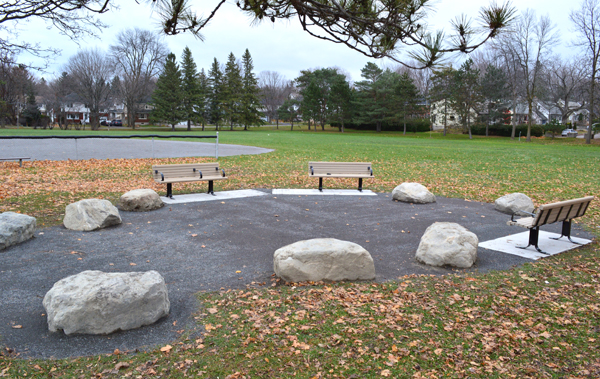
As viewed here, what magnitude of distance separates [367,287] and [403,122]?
60.4m

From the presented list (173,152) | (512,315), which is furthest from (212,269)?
(173,152)

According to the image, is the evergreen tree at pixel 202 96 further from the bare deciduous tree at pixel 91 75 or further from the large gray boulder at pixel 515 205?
the large gray boulder at pixel 515 205

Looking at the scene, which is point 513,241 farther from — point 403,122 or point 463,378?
point 403,122

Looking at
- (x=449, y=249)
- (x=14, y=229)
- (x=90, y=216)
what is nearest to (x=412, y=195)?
(x=449, y=249)

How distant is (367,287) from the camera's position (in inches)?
193

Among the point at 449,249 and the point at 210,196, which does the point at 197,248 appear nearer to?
the point at 449,249

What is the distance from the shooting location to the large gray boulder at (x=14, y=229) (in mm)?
5902

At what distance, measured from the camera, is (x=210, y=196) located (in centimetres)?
1008

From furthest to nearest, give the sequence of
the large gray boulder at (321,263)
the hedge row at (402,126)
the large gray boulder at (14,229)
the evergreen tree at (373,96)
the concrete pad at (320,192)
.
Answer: the hedge row at (402,126)
the evergreen tree at (373,96)
the concrete pad at (320,192)
the large gray boulder at (14,229)
the large gray boulder at (321,263)

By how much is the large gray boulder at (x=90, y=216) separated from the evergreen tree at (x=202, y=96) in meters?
58.6

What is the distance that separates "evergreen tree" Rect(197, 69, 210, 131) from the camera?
64.1 m

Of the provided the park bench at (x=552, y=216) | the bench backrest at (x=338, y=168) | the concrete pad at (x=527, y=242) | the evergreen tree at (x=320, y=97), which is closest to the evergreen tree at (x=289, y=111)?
the evergreen tree at (x=320, y=97)

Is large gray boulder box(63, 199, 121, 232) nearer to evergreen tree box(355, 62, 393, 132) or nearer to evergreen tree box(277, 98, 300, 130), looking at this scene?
evergreen tree box(355, 62, 393, 132)

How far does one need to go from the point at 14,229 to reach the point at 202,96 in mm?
60388
